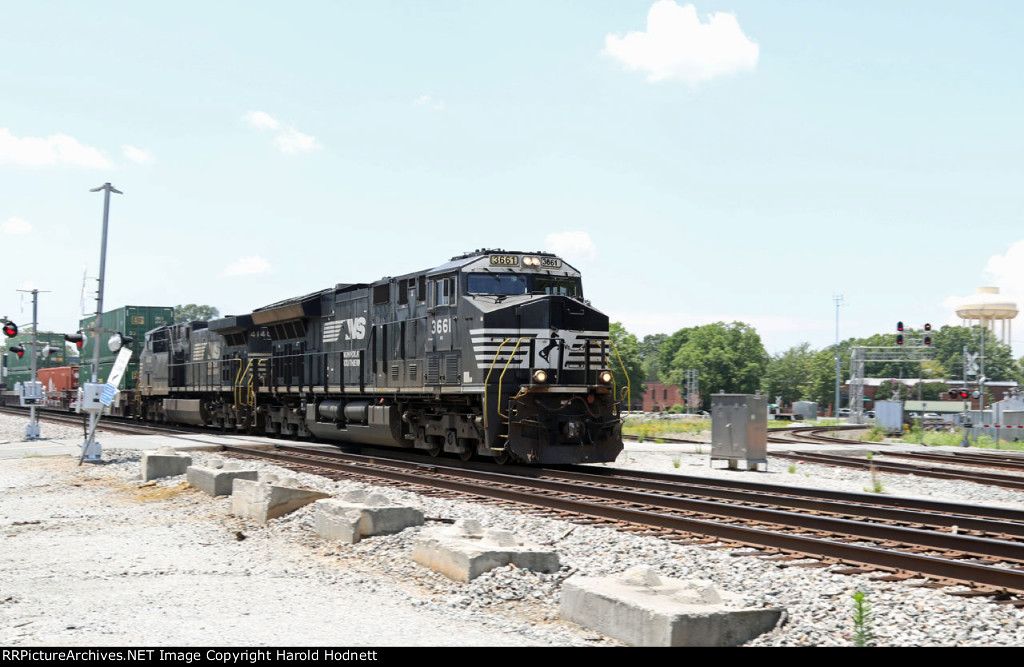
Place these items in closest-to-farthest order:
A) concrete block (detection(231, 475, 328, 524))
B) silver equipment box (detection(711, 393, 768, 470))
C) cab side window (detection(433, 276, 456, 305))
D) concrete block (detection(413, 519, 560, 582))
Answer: concrete block (detection(413, 519, 560, 582)), concrete block (detection(231, 475, 328, 524)), cab side window (detection(433, 276, 456, 305)), silver equipment box (detection(711, 393, 768, 470))

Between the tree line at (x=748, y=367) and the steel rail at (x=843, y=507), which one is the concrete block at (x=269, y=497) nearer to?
the steel rail at (x=843, y=507)

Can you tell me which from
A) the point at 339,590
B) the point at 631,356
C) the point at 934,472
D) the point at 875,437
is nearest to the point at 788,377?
the point at 631,356

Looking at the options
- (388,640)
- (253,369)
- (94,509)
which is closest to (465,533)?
(388,640)

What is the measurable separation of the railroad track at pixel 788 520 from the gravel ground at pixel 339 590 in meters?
0.58

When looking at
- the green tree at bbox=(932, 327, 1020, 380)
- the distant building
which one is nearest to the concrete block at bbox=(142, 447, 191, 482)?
the distant building

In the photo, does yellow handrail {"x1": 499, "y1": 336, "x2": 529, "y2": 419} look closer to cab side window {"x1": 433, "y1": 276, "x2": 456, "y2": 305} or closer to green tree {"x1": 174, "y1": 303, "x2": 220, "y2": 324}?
cab side window {"x1": 433, "y1": 276, "x2": 456, "y2": 305}

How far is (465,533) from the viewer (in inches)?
343

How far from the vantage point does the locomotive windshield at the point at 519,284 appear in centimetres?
1778

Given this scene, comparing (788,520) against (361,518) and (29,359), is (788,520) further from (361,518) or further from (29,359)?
(29,359)

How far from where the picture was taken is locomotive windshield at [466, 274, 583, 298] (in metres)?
17.8

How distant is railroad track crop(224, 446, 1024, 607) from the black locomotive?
3.12ft

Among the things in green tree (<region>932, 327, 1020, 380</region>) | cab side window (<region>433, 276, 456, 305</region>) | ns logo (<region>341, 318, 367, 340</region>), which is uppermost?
green tree (<region>932, 327, 1020, 380</region>)

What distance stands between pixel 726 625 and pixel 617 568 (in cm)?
259

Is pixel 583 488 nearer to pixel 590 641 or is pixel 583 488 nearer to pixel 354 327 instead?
pixel 590 641
